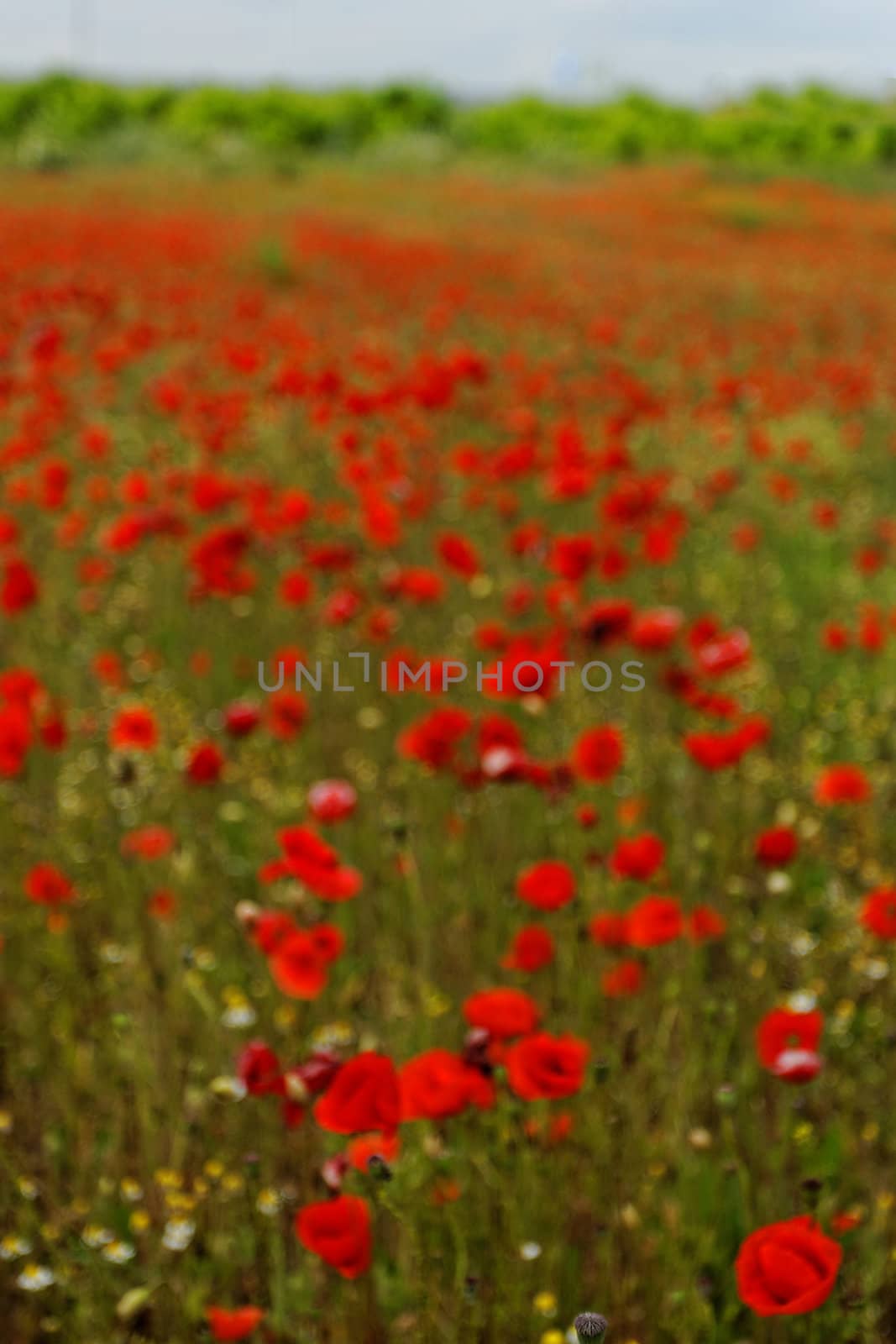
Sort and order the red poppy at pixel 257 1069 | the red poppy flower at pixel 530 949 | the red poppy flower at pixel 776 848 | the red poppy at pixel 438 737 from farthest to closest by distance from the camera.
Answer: the red poppy at pixel 438 737, the red poppy flower at pixel 776 848, the red poppy flower at pixel 530 949, the red poppy at pixel 257 1069

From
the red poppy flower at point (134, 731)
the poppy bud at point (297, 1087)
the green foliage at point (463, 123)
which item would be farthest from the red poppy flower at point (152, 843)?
the green foliage at point (463, 123)

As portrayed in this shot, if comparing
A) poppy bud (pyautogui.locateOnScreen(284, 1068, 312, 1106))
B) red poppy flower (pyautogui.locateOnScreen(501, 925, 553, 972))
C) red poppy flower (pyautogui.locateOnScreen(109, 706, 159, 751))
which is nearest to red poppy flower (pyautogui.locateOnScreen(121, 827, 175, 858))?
red poppy flower (pyautogui.locateOnScreen(109, 706, 159, 751))

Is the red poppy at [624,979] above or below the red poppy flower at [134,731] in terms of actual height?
below

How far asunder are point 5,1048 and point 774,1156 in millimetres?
1424

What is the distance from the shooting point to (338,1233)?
1185mm

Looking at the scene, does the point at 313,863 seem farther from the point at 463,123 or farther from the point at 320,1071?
the point at 463,123

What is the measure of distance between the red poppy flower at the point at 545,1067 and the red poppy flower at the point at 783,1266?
10.4 inches

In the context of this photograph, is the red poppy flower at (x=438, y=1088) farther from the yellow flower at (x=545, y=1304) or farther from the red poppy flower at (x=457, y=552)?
the red poppy flower at (x=457, y=552)

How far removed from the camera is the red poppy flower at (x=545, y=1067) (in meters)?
1.31

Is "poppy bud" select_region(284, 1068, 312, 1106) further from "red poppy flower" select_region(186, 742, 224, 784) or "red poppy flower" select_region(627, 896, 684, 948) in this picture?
"red poppy flower" select_region(186, 742, 224, 784)

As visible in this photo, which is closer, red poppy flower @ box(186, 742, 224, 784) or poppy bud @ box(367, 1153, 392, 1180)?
poppy bud @ box(367, 1153, 392, 1180)

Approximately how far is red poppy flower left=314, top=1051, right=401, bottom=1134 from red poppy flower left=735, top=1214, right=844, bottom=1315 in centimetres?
34

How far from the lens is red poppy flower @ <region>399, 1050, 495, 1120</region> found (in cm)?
131

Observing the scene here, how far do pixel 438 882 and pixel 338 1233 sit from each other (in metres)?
1.68
